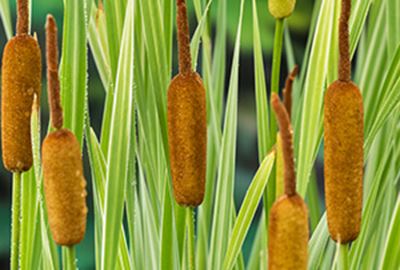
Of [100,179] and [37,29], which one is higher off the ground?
[37,29]

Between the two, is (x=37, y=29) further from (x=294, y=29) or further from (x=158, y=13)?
(x=158, y=13)

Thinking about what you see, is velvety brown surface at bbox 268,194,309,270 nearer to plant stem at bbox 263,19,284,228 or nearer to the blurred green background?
plant stem at bbox 263,19,284,228

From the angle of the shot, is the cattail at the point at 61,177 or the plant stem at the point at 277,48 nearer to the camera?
the cattail at the point at 61,177

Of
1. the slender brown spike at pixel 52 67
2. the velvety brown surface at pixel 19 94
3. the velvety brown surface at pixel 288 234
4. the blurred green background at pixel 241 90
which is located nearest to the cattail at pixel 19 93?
the velvety brown surface at pixel 19 94

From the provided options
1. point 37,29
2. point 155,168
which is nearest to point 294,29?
point 37,29

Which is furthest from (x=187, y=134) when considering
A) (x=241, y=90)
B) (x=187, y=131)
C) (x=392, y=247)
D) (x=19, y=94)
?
(x=241, y=90)

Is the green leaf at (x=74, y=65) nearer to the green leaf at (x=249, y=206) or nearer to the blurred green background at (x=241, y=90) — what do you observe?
the green leaf at (x=249, y=206)
